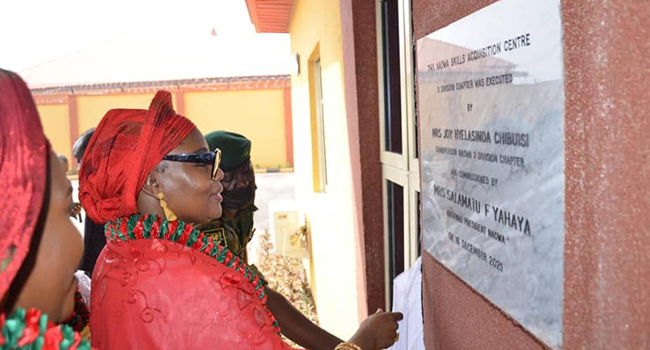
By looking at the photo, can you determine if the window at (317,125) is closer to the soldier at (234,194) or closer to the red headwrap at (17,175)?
the soldier at (234,194)

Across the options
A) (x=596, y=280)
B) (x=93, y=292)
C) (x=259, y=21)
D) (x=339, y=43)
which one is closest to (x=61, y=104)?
(x=259, y=21)

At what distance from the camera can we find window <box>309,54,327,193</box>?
559 cm

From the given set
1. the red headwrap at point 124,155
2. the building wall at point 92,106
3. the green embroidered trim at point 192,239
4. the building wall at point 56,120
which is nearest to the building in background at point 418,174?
the green embroidered trim at point 192,239

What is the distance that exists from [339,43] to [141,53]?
1606 cm

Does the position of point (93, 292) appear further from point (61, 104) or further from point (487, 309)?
point (61, 104)

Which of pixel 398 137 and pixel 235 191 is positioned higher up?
pixel 398 137

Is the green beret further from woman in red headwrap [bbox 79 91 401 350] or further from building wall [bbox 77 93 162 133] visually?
building wall [bbox 77 93 162 133]

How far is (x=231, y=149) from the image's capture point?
9.70ft

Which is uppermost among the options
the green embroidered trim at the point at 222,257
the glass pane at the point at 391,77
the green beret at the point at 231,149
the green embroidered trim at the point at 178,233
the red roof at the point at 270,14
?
the red roof at the point at 270,14

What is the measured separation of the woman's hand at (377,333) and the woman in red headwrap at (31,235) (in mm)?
1080

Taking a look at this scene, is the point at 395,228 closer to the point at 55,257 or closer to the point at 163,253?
the point at 163,253

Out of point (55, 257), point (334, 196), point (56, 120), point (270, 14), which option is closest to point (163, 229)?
point (55, 257)

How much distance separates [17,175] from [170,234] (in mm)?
799

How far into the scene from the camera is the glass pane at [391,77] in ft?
8.17
